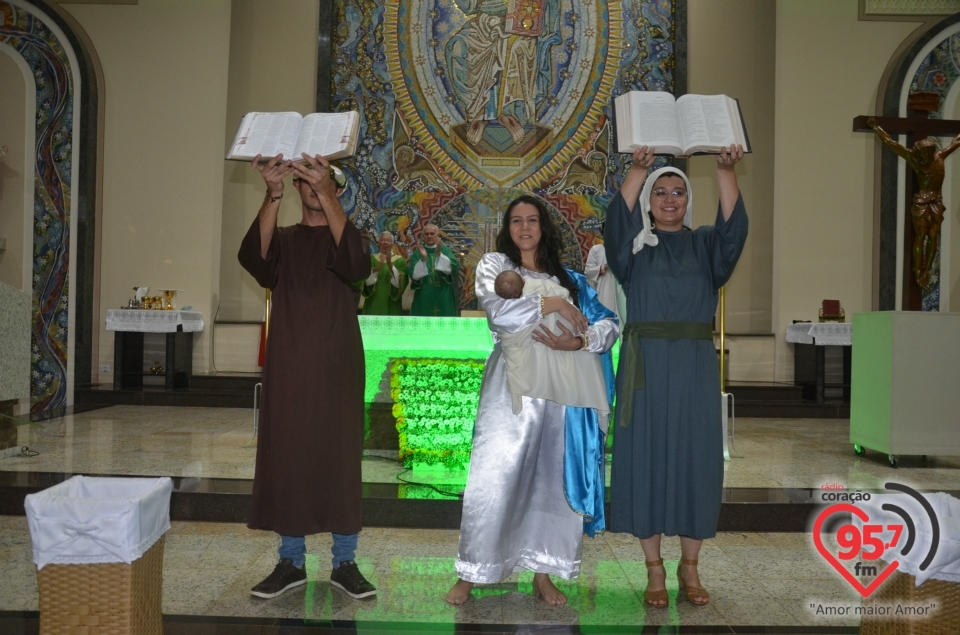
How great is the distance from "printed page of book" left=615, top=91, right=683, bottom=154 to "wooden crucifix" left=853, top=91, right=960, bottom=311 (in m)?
4.70

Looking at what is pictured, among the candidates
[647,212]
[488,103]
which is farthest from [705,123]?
[488,103]

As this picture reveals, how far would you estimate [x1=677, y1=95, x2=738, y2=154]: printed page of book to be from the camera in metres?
3.11

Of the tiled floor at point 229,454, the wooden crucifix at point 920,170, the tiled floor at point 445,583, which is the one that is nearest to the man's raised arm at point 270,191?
the tiled floor at point 445,583

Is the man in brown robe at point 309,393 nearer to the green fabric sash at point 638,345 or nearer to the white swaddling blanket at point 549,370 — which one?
the white swaddling blanket at point 549,370

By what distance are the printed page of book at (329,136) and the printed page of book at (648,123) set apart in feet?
3.27

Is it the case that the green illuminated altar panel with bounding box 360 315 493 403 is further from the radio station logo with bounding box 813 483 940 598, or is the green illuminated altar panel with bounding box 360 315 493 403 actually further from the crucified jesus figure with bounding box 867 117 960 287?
the crucified jesus figure with bounding box 867 117 960 287

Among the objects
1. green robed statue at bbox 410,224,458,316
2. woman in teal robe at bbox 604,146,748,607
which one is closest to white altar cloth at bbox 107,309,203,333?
green robed statue at bbox 410,224,458,316

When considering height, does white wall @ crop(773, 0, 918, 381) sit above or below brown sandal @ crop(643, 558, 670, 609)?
→ above

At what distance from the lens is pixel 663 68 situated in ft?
33.8

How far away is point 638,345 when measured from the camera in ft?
11.0

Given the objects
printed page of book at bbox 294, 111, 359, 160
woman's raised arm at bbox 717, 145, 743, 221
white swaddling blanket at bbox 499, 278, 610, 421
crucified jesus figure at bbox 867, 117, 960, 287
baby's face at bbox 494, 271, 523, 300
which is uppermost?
crucified jesus figure at bbox 867, 117, 960, 287

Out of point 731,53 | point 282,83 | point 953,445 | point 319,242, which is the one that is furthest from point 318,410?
point 731,53

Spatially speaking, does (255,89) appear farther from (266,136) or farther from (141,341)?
(266,136)

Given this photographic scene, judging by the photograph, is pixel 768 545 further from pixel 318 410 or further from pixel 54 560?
pixel 54 560
